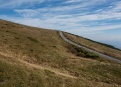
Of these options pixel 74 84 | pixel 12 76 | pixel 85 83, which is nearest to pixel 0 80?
pixel 12 76

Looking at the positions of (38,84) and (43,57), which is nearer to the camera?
(38,84)

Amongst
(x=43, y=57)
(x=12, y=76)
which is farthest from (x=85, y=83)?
(x=43, y=57)

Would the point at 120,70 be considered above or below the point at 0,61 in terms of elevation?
below

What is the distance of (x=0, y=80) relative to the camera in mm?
22469

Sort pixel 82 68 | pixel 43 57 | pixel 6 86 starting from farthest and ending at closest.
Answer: pixel 43 57 < pixel 82 68 < pixel 6 86

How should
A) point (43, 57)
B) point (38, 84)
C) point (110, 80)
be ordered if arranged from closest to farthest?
1. point (38, 84)
2. point (110, 80)
3. point (43, 57)

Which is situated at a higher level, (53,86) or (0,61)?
(0,61)

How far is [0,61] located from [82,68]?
1594 cm

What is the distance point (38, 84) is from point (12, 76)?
10.7 ft

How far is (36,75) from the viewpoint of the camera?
25.5 meters

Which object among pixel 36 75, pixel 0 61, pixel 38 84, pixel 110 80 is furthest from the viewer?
pixel 110 80

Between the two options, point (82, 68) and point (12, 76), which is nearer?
point (12, 76)

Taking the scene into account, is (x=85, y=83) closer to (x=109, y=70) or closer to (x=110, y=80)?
(x=110, y=80)

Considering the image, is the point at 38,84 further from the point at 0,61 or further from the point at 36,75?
the point at 0,61
